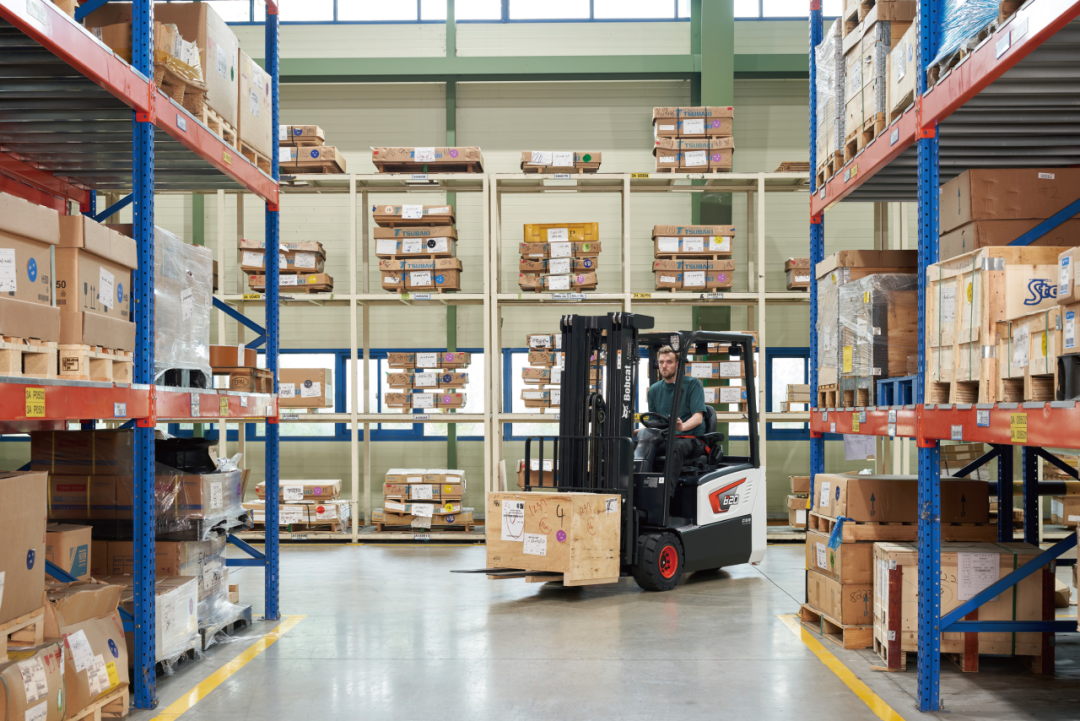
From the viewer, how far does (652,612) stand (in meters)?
7.43

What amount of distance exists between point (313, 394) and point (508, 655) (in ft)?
20.8

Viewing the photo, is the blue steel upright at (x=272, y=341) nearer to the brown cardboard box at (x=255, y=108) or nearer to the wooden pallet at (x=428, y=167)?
the brown cardboard box at (x=255, y=108)

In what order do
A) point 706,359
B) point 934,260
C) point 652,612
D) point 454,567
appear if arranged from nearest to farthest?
point 934,260 < point 652,612 < point 454,567 < point 706,359

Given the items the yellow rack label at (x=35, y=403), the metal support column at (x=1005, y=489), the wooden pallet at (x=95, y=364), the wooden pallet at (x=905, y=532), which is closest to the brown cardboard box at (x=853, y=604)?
the wooden pallet at (x=905, y=532)

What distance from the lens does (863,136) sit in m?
5.93

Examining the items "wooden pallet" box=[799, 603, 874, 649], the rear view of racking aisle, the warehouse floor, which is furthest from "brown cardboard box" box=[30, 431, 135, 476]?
"wooden pallet" box=[799, 603, 874, 649]

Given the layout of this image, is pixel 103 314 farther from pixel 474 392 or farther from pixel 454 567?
pixel 474 392

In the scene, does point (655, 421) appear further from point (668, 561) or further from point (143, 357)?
point (143, 357)

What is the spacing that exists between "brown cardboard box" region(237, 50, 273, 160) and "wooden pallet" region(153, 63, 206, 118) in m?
0.75

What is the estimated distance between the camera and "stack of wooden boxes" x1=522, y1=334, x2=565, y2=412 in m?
11.7

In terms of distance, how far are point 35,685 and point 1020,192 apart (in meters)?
5.41

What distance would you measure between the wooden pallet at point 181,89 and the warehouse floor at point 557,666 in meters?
3.61

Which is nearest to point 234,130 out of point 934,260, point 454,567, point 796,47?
point 934,260

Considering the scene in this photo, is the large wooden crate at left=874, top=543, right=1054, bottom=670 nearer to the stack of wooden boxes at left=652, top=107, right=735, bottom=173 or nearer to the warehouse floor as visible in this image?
the warehouse floor
